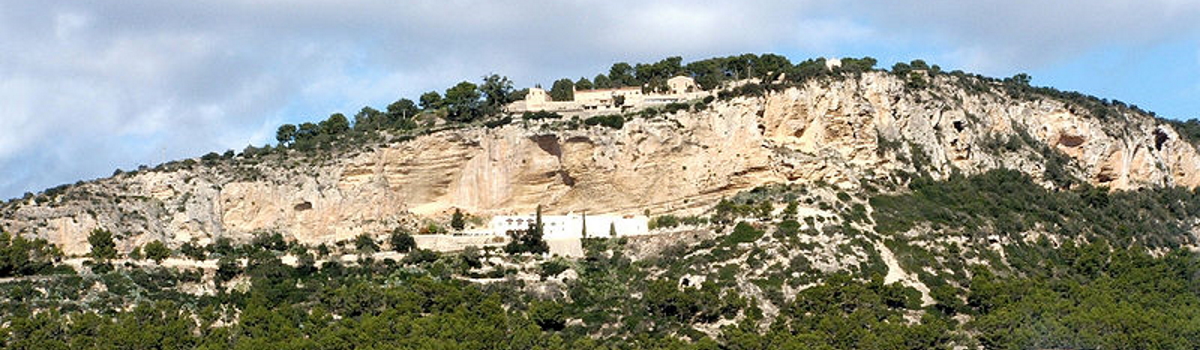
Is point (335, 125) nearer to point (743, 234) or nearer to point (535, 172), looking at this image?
point (535, 172)

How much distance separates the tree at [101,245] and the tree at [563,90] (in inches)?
952

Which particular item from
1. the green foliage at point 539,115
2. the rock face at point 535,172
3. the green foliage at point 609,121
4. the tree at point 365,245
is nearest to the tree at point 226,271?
the rock face at point 535,172

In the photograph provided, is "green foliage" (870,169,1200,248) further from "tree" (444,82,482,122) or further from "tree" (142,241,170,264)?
"tree" (142,241,170,264)

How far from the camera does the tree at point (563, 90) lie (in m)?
94.6

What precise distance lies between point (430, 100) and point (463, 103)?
4.42m

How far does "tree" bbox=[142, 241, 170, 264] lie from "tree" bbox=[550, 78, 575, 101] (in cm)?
2271

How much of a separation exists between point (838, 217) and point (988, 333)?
1246 centimetres

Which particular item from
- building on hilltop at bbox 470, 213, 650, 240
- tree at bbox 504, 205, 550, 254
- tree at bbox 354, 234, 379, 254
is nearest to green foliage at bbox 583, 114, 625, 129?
building on hilltop at bbox 470, 213, 650, 240

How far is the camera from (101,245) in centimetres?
8006

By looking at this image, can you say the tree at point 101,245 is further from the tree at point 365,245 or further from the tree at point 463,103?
the tree at point 463,103

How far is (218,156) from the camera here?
89500 mm

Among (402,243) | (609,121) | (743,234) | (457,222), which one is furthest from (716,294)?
(457,222)

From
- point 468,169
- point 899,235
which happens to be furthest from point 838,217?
point 468,169

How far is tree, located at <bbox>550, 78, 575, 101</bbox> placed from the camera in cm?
9462
